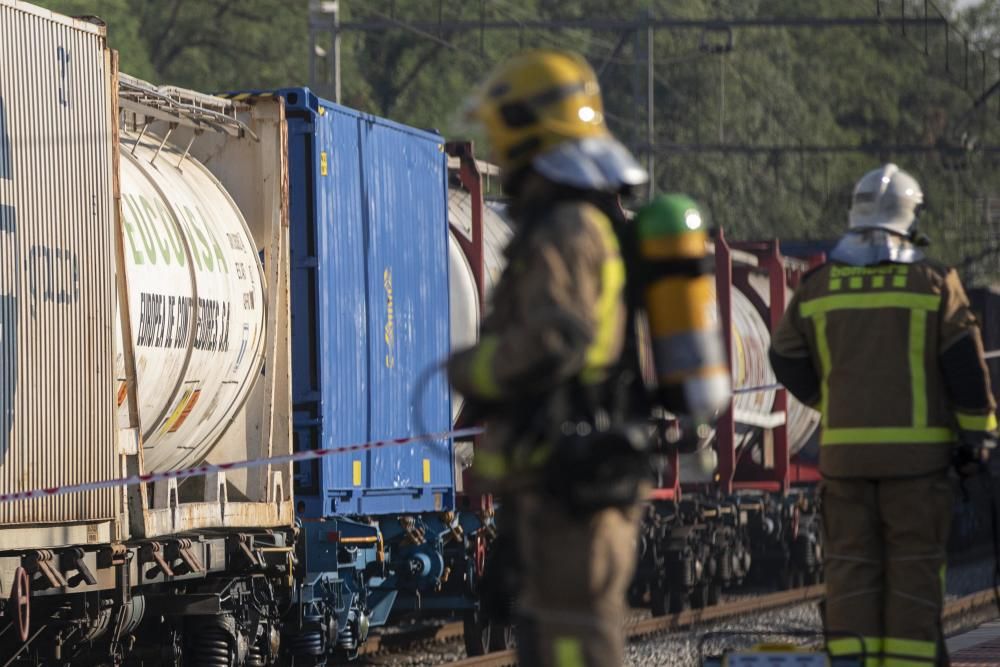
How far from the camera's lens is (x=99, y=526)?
1046 cm

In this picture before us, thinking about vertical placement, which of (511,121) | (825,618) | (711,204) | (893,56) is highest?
(893,56)

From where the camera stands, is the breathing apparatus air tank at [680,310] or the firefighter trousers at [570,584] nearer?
the firefighter trousers at [570,584]

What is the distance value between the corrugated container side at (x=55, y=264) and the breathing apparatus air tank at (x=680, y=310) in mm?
4827

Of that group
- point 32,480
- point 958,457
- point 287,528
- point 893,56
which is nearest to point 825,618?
point 958,457

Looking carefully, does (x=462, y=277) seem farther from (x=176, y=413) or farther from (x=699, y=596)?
(x=699, y=596)

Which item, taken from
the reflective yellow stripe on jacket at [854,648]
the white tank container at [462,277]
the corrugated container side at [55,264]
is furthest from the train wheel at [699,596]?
the reflective yellow stripe on jacket at [854,648]

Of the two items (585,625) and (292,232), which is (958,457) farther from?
(292,232)

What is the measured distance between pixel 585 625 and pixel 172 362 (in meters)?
6.38

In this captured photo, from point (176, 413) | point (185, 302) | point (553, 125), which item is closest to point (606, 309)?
point (553, 125)

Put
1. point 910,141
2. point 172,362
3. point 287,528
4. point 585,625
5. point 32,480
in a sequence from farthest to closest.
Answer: point 910,141
point 287,528
point 172,362
point 32,480
point 585,625

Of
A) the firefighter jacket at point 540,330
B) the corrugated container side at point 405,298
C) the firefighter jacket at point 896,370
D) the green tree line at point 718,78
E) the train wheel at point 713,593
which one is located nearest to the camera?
the firefighter jacket at point 540,330

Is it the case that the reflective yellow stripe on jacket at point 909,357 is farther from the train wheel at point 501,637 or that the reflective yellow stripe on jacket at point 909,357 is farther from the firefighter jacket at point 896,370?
the train wheel at point 501,637

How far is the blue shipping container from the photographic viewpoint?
44.4 feet

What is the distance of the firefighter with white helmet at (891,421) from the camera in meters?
7.88
